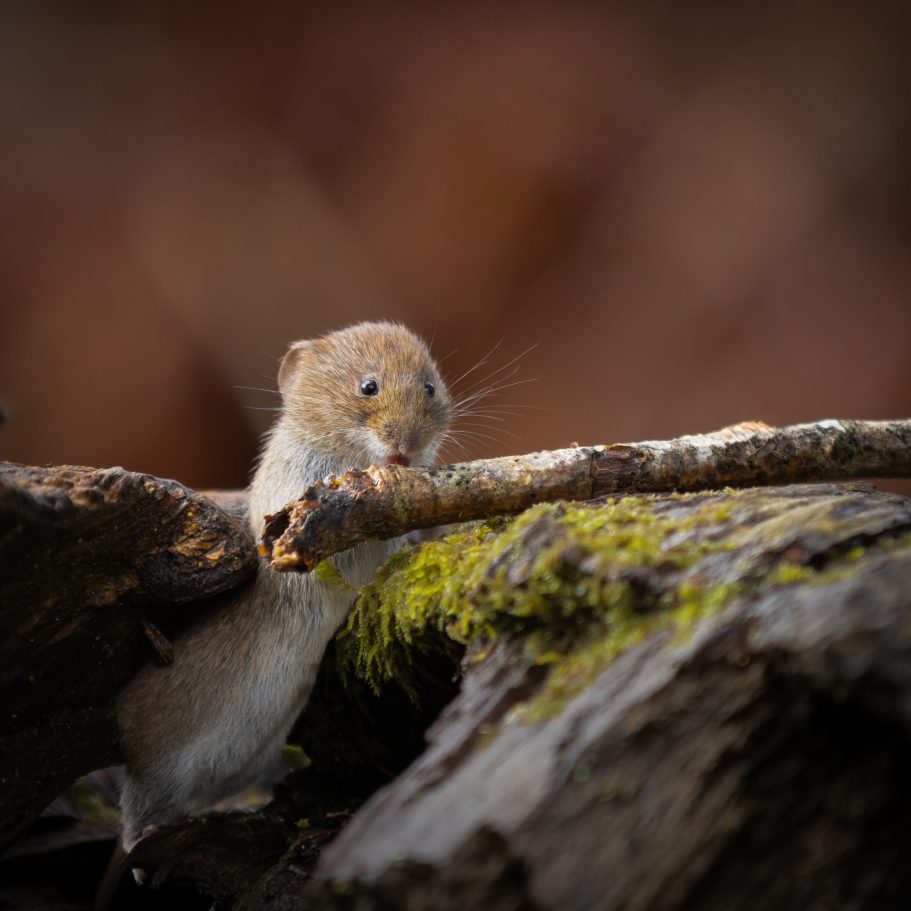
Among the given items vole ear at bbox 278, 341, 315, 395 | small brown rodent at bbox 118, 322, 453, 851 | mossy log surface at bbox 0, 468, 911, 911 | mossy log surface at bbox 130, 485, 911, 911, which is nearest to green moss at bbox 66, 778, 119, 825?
small brown rodent at bbox 118, 322, 453, 851

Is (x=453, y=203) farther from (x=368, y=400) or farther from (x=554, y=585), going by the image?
(x=554, y=585)

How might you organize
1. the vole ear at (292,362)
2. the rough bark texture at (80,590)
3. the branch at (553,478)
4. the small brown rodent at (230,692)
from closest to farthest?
the rough bark texture at (80,590) → the branch at (553,478) → the small brown rodent at (230,692) → the vole ear at (292,362)

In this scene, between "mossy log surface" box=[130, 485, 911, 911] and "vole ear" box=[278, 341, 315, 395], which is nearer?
"mossy log surface" box=[130, 485, 911, 911]

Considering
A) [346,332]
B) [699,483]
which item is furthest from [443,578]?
[346,332]

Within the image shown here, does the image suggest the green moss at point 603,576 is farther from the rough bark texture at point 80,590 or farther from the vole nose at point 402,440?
the vole nose at point 402,440

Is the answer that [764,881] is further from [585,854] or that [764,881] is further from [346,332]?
[346,332]

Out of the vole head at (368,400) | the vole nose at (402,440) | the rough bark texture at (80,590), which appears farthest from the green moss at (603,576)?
the vole head at (368,400)

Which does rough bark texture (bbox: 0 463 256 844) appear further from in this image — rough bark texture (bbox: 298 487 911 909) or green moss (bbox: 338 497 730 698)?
rough bark texture (bbox: 298 487 911 909)
